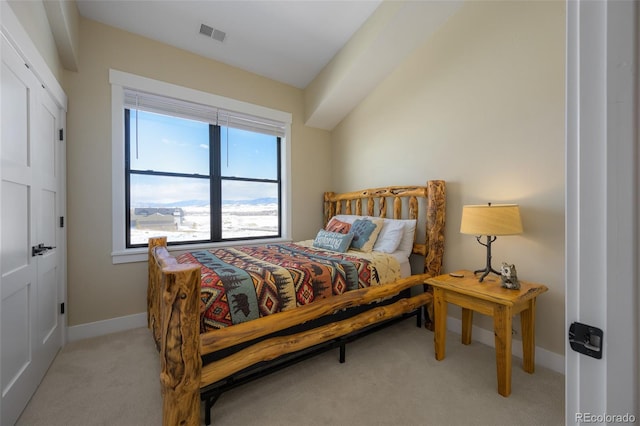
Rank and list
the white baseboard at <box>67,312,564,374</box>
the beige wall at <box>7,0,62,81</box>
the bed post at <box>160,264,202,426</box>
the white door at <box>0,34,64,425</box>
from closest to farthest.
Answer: the bed post at <box>160,264,202,426</box>, the white door at <box>0,34,64,425</box>, the beige wall at <box>7,0,62,81</box>, the white baseboard at <box>67,312,564,374</box>

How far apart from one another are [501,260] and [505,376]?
3.11 ft

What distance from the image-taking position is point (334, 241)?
9.21 ft

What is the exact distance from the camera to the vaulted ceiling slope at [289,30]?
237cm

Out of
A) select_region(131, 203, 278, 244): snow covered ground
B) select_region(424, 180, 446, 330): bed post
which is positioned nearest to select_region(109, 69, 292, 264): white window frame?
select_region(131, 203, 278, 244): snow covered ground

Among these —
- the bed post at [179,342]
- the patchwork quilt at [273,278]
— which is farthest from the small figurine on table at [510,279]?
the bed post at [179,342]

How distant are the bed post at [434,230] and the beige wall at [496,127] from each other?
4.8 inches

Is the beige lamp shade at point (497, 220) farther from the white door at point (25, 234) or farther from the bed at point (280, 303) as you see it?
the white door at point (25, 234)

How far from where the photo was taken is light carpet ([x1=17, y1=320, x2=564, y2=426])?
1.50 m

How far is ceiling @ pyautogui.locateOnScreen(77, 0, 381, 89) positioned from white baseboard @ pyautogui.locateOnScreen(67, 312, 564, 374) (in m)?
2.88

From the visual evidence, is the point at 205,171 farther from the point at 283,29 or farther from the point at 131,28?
the point at 283,29

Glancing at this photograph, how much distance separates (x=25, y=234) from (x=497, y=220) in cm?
307

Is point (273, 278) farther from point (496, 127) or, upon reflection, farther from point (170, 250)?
point (496, 127)

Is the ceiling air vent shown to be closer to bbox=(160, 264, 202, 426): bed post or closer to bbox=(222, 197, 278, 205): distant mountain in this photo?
bbox=(222, 197, 278, 205): distant mountain

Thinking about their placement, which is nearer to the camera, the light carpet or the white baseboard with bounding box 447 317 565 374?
the light carpet
